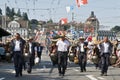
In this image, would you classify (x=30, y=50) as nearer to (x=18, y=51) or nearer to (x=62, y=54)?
(x=18, y=51)

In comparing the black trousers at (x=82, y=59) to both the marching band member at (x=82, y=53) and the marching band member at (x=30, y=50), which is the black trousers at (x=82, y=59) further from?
the marching band member at (x=30, y=50)

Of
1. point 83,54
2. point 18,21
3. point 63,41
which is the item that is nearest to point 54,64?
point 83,54

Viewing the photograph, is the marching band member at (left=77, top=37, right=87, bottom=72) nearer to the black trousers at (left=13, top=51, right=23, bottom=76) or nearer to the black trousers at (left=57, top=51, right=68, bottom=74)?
the black trousers at (left=57, top=51, right=68, bottom=74)

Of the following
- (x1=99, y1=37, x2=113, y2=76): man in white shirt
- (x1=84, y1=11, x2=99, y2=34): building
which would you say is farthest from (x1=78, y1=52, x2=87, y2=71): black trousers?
(x1=84, y1=11, x2=99, y2=34): building

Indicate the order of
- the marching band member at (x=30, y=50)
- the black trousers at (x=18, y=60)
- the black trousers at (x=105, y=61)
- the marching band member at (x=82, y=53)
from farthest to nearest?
the marching band member at (x=82, y=53), the marching band member at (x=30, y=50), the black trousers at (x=105, y=61), the black trousers at (x=18, y=60)

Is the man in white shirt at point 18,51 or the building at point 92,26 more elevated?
the building at point 92,26

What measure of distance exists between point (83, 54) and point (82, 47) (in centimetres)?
34

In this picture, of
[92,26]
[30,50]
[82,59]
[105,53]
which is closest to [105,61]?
[105,53]

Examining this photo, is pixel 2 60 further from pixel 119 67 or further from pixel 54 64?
pixel 119 67

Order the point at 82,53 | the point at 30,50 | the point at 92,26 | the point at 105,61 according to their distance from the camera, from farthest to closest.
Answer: the point at 92,26 → the point at 82,53 → the point at 30,50 → the point at 105,61

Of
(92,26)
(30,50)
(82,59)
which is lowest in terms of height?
(82,59)

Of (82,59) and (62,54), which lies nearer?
(62,54)

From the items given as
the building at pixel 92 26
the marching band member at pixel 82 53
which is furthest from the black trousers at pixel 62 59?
the building at pixel 92 26

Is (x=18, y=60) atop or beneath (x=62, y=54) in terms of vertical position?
beneath
